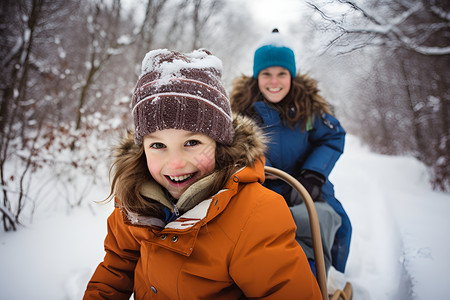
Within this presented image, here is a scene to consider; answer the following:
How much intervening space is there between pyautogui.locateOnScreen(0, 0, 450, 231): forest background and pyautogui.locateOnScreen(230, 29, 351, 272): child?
0.27 m

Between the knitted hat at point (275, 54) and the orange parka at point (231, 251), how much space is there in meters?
1.12

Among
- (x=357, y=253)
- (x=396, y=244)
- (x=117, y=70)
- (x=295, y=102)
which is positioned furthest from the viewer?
(x=117, y=70)

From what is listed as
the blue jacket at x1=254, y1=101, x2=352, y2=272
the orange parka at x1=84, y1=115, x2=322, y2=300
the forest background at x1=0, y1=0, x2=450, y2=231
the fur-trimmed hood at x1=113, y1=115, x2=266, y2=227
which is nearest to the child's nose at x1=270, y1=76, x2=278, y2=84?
the blue jacket at x1=254, y1=101, x2=352, y2=272

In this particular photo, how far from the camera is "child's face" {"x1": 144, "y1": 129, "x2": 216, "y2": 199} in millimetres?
1104

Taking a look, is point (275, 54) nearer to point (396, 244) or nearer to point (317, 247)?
point (317, 247)

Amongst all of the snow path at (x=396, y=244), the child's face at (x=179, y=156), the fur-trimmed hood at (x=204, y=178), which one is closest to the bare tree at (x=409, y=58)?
the fur-trimmed hood at (x=204, y=178)

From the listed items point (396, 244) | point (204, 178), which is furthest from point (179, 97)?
point (396, 244)

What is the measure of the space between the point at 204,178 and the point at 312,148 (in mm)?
1429

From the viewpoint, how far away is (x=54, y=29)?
7289 mm

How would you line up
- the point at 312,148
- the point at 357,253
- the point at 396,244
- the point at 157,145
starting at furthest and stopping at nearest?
the point at 357,253 < the point at 396,244 < the point at 312,148 < the point at 157,145

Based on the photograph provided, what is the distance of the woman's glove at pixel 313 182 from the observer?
1.79 metres

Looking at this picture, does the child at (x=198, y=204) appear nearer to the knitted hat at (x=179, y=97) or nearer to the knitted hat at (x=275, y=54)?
the knitted hat at (x=179, y=97)

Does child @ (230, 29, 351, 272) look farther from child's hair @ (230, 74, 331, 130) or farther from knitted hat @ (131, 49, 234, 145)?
knitted hat @ (131, 49, 234, 145)

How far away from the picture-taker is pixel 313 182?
1.84m
